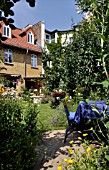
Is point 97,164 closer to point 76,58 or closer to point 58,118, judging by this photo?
point 58,118

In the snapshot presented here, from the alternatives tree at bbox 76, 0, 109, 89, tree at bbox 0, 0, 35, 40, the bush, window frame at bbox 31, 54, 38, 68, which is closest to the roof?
window frame at bbox 31, 54, 38, 68

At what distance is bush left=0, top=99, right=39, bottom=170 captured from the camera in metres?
2.87

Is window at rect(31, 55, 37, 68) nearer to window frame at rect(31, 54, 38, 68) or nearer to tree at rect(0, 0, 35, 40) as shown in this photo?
window frame at rect(31, 54, 38, 68)

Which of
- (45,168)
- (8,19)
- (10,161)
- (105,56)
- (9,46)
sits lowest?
(45,168)

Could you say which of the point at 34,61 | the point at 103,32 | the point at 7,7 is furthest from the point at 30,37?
the point at 103,32

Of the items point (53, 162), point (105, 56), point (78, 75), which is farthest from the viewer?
point (78, 75)

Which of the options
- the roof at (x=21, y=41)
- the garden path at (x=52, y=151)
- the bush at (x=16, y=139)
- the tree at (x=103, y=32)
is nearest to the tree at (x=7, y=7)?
the tree at (x=103, y=32)

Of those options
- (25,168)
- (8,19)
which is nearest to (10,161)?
(25,168)

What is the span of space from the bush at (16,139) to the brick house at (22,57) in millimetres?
15842

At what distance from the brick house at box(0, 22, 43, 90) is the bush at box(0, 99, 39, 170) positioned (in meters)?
15.8

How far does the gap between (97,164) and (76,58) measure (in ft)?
26.5

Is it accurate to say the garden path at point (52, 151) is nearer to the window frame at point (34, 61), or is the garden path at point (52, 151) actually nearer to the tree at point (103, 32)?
the tree at point (103, 32)

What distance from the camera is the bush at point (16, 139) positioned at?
287 cm

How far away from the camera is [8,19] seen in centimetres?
246
